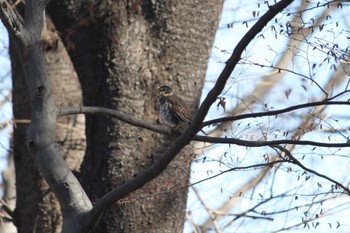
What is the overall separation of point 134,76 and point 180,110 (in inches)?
17.2

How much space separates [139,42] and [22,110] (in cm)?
192

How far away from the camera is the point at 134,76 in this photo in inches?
231

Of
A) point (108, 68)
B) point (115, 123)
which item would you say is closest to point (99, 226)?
point (115, 123)

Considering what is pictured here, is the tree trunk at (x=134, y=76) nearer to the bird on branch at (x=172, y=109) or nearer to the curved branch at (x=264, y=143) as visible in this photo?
the bird on branch at (x=172, y=109)

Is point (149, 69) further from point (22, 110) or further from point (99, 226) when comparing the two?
point (22, 110)

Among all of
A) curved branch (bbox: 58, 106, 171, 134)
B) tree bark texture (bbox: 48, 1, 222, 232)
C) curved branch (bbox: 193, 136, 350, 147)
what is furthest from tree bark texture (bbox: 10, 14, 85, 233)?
curved branch (bbox: 193, 136, 350, 147)

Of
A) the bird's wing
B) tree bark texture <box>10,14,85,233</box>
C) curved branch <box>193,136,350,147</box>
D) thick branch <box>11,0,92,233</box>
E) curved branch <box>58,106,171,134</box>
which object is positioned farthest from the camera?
tree bark texture <box>10,14,85,233</box>

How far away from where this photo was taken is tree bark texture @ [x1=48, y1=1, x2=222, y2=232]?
5.71 metres

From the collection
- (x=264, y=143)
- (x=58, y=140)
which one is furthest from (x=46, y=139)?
(x=58, y=140)

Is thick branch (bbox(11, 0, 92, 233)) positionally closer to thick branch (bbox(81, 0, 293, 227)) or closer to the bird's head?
thick branch (bbox(81, 0, 293, 227))

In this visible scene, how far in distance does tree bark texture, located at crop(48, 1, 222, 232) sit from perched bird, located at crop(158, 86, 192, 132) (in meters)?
0.08

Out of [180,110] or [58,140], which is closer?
[180,110]

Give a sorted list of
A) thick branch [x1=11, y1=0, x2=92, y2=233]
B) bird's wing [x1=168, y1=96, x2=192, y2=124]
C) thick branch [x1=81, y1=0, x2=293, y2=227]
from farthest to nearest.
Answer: bird's wing [x1=168, y1=96, x2=192, y2=124]
thick branch [x1=11, y1=0, x2=92, y2=233]
thick branch [x1=81, y1=0, x2=293, y2=227]

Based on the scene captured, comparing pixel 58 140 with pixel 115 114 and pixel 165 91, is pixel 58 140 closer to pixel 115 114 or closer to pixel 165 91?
pixel 165 91
